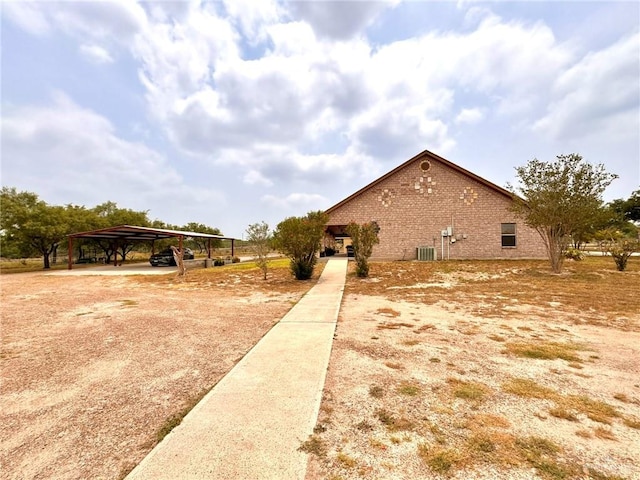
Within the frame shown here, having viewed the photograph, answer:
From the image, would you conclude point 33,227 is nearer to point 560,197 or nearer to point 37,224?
point 37,224

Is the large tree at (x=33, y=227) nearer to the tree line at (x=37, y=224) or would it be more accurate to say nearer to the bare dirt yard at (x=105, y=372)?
the tree line at (x=37, y=224)

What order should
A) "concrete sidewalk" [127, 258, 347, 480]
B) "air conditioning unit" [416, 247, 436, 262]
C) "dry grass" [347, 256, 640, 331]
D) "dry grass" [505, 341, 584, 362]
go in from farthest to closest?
1. "air conditioning unit" [416, 247, 436, 262]
2. "dry grass" [347, 256, 640, 331]
3. "dry grass" [505, 341, 584, 362]
4. "concrete sidewalk" [127, 258, 347, 480]

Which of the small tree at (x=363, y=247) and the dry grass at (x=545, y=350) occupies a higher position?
the small tree at (x=363, y=247)

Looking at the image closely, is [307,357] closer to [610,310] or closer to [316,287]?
[316,287]

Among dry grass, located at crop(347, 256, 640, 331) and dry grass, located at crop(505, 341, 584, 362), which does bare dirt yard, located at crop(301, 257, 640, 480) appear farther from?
dry grass, located at crop(347, 256, 640, 331)

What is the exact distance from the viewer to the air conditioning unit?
800 inches

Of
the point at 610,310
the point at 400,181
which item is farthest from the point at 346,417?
the point at 400,181

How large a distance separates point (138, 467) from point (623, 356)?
6720 mm

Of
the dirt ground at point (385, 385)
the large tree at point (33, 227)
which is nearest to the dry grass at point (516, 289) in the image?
the dirt ground at point (385, 385)

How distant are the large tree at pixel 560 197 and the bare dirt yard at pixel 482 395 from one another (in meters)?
7.19

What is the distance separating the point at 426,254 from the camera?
20.4 m

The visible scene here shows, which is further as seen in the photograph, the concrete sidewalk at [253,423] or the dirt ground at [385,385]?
the dirt ground at [385,385]

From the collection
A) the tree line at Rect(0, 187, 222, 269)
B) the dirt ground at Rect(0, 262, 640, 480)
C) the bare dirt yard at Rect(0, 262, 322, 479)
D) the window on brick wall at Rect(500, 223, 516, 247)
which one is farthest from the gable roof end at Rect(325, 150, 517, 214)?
the tree line at Rect(0, 187, 222, 269)

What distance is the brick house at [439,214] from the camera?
66.3 ft
